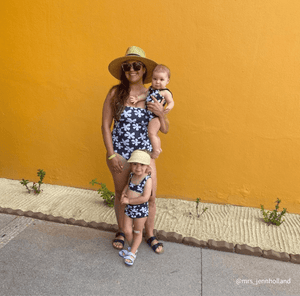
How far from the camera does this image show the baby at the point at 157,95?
2.40 meters

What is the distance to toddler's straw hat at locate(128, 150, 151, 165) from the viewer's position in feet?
7.84

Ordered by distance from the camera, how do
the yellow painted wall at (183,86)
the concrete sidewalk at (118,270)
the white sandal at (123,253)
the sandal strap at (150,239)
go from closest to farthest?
the concrete sidewalk at (118,270) → the white sandal at (123,253) → the sandal strap at (150,239) → the yellow painted wall at (183,86)

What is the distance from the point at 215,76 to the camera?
3.45 metres

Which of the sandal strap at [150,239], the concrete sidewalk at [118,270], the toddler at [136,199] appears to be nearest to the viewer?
the concrete sidewalk at [118,270]

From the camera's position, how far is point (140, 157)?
94.9 inches

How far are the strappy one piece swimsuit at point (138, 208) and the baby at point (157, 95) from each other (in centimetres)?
30

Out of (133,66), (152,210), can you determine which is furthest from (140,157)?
Result: (133,66)

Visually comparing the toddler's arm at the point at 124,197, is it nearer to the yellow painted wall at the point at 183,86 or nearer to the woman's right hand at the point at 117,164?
the woman's right hand at the point at 117,164

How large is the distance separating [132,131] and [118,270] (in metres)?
1.34

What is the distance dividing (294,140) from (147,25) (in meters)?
2.42

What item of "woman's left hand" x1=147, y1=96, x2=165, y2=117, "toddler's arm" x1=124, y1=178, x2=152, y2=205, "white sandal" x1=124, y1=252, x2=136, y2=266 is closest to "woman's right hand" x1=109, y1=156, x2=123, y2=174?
"toddler's arm" x1=124, y1=178, x2=152, y2=205

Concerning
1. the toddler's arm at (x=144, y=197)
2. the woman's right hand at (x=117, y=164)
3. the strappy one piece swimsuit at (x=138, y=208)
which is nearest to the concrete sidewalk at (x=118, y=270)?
the strappy one piece swimsuit at (x=138, y=208)

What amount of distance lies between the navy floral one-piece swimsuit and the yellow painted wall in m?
1.15

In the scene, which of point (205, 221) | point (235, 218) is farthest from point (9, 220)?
point (235, 218)
